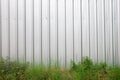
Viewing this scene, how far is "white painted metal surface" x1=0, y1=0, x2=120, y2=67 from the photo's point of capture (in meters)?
6.21

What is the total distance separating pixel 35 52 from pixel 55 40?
1.65ft

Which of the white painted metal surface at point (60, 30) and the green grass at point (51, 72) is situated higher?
the white painted metal surface at point (60, 30)

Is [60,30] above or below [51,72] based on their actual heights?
above

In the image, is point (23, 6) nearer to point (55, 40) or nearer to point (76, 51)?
point (55, 40)

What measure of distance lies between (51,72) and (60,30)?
111 centimetres

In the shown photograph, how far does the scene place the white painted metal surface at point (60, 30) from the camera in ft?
20.4

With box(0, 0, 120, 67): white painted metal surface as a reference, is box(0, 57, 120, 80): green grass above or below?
below

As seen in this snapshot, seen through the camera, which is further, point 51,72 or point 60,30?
point 60,30

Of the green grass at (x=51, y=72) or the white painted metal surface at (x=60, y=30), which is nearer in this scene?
the green grass at (x=51, y=72)

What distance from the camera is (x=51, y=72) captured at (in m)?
5.63

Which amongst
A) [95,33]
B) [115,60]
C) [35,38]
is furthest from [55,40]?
[115,60]

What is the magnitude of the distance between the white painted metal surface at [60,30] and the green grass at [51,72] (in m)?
Result: 0.37

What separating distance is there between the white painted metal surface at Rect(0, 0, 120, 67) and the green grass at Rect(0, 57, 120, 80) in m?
0.37

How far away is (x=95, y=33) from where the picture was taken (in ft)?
21.4
